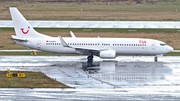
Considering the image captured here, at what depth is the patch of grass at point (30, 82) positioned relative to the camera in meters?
31.2

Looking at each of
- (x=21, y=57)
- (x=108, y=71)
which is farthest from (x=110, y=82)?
(x=21, y=57)

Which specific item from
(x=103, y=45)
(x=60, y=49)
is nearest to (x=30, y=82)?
(x=60, y=49)

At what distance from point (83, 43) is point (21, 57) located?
34.9ft

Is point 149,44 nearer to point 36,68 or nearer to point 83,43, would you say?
point 83,43

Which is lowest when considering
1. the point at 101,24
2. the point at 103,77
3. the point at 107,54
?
the point at 103,77

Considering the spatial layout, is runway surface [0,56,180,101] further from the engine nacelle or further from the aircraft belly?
the aircraft belly

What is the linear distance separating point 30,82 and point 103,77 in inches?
327

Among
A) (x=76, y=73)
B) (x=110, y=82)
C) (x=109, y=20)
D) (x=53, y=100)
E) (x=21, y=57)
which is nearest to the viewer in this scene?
(x=53, y=100)

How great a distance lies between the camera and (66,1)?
13588cm

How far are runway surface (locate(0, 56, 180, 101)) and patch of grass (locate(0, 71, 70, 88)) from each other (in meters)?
1.05

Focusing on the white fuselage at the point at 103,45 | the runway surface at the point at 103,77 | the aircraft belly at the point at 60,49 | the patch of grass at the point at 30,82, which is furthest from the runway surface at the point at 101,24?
the patch of grass at the point at 30,82

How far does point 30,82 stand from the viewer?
3278 cm

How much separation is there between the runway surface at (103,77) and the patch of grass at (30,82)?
105 cm

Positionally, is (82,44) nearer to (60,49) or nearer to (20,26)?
(60,49)
